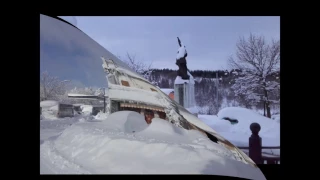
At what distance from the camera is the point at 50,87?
10.1 feet

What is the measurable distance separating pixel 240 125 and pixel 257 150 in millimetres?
311

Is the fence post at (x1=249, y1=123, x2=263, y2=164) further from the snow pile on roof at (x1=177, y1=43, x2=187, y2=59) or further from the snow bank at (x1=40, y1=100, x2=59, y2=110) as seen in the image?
the snow bank at (x1=40, y1=100, x2=59, y2=110)

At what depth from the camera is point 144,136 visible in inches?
123

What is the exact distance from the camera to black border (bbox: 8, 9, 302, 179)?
9.95 ft

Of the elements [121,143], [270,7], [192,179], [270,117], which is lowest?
[192,179]

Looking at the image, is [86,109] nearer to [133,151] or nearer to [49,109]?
[49,109]

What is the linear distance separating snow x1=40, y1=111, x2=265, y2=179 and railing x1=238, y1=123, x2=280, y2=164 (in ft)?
0.40

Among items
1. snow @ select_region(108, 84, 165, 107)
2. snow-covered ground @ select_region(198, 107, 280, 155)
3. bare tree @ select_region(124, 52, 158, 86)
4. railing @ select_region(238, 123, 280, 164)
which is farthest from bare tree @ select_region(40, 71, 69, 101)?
railing @ select_region(238, 123, 280, 164)

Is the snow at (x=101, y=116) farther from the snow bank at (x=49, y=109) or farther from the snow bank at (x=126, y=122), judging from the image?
the snow bank at (x=49, y=109)

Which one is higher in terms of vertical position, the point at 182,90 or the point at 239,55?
the point at 239,55

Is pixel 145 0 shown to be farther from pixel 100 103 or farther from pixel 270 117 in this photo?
pixel 270 117

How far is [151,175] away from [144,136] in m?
0.39
